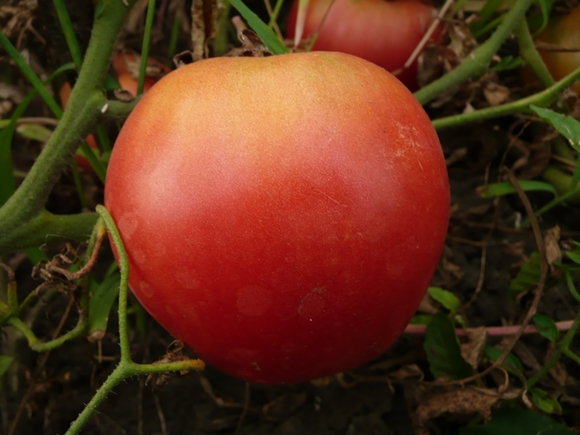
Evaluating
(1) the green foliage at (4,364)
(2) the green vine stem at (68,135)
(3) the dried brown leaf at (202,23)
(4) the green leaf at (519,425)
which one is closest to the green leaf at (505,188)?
(4) the green leaf at (519,425)

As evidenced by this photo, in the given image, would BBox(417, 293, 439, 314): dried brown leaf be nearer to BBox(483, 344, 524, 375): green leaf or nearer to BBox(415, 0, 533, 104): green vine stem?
BBox(483, 344, 524, 375): green leaf

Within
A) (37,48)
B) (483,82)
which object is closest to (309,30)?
(483,82)

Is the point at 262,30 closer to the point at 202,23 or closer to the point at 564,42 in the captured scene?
the point at 202,23

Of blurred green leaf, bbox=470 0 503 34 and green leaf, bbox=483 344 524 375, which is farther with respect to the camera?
blurred green leaf, bbox=470 0 503 34

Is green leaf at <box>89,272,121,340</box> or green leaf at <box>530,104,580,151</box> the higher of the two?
green leaf at <box>530,104,580,151</box>

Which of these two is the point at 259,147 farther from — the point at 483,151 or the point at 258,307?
the point at 483,151

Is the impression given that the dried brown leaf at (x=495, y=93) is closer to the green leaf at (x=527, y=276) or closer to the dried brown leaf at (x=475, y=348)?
the green leaf at (x=527, y=276)

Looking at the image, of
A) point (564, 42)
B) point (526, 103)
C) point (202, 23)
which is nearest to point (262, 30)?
point (202, 23)

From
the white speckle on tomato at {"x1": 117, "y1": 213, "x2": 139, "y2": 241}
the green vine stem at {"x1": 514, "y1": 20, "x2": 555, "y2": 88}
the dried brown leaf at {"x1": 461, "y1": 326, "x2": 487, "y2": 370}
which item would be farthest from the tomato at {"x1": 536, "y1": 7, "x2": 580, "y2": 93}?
the white speckle on tomato at {"x1": 117, "y1": 213, "x2": 139, "y2": 241}
